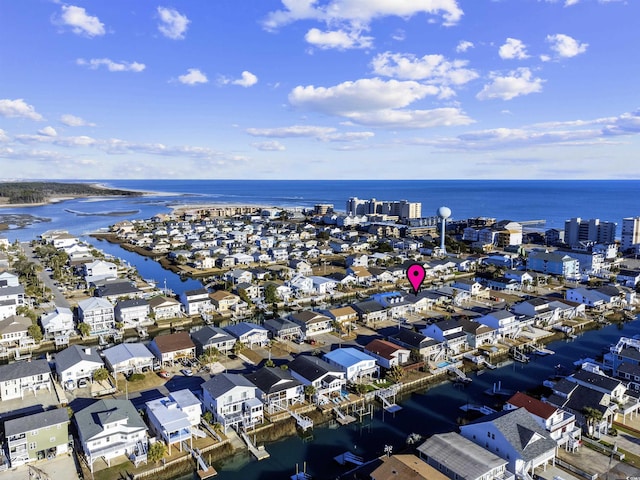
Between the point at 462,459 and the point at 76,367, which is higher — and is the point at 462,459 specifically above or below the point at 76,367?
below

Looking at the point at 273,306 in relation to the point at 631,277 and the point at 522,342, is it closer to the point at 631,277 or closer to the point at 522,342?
the point at 522,342

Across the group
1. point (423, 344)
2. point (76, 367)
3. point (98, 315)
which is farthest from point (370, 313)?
point (98, 315)

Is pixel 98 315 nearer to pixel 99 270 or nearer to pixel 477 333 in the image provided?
pixel 99 270

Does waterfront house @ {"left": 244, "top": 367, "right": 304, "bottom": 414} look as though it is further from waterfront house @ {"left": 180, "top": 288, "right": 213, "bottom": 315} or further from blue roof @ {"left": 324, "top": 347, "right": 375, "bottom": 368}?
waterfront house @ {"left": 180, "top": 288, "right": 213, "bottom": 315}

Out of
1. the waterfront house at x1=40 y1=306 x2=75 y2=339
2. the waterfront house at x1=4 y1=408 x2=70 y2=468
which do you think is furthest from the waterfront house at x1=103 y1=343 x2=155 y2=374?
the waterfront house at x1=40 y1=306 x2=75 y2=339

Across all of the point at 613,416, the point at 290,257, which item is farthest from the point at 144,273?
the point at 613,416

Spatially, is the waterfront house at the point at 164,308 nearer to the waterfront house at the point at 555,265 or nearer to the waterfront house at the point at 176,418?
the waterfront house at the point at 176,418
